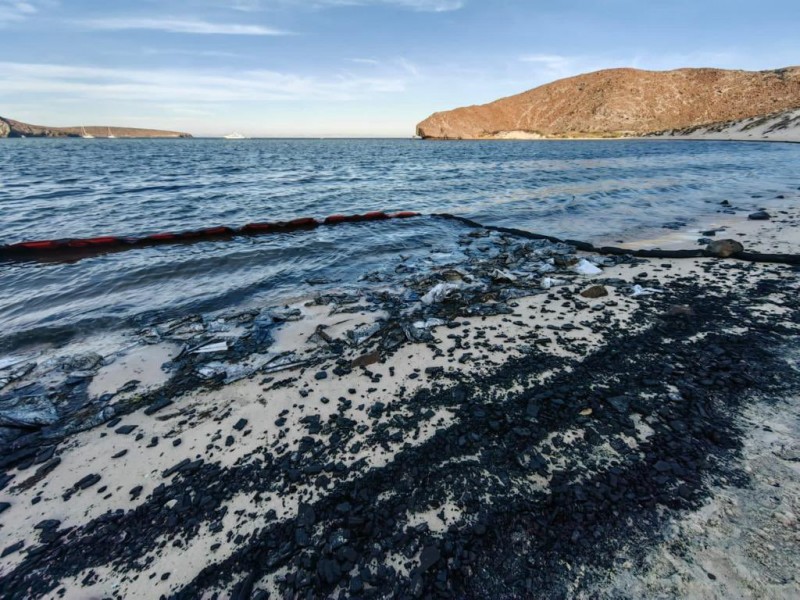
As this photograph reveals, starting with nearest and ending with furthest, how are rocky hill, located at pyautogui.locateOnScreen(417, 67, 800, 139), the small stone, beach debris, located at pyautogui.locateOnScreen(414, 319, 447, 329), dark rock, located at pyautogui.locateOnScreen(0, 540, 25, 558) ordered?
dark rock, located at pyautogui.locateOnScreen(0, 540, 25, 558) → the small stone → beach debris, located at pyautogui.locateOnScreen(414, 319, 447, 329) → rocky hill, located at pyautogui.locateOnScreen(417, 67, 800, 139)

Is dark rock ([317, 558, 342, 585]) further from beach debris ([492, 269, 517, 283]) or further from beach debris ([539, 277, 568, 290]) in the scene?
beach debris ([492, 269, 517, 283])

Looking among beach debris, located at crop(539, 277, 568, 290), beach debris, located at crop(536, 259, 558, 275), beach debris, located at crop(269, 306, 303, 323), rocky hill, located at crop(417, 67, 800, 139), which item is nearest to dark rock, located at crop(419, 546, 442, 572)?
beach debris, located at crop(269, 306, 303, 323)

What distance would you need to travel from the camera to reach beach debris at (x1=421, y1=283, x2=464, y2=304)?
27.6 feet

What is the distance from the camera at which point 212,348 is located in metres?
6.76

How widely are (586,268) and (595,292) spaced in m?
2.15

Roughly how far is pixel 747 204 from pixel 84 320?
2884 centimetres

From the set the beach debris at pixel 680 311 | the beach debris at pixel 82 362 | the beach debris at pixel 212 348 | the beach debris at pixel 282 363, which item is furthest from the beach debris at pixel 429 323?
the beach debris at pixel 82 362

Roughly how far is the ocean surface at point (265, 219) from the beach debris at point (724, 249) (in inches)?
151

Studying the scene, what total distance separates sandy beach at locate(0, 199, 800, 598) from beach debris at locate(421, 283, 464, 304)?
113 cm

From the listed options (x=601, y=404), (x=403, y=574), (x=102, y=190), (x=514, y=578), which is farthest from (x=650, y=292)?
(x=102, y=190)

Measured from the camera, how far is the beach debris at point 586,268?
9.62 metres

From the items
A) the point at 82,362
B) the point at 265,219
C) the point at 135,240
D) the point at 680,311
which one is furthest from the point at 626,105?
the point at 82,362

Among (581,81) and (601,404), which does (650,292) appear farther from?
→ (581,81)

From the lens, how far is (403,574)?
2.93 metres
